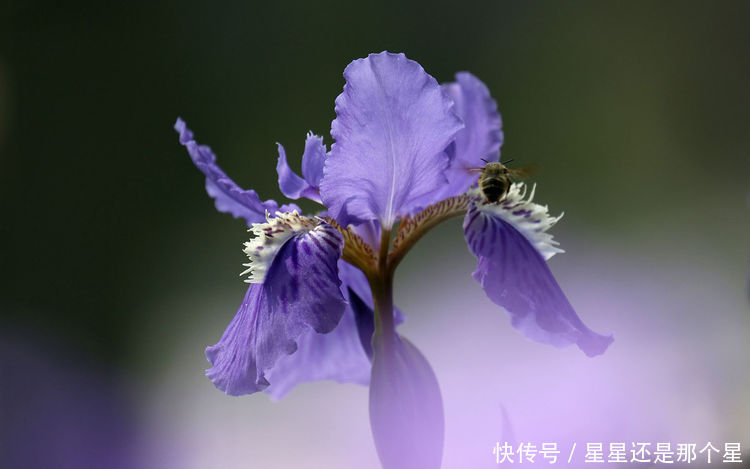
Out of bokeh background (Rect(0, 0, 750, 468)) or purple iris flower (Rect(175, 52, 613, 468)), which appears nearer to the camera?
purple iris flower (Rect(175, 52, 613, 468))

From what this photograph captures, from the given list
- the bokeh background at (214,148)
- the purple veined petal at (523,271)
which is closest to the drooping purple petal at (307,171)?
the purple veined petal at (523,271)

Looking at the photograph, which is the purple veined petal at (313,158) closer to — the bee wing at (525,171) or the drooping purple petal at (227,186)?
the drooping purple petal at (227,186)

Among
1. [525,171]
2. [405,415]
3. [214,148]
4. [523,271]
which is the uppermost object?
[214,148]

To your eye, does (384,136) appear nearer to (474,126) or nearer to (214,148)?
(474,126)

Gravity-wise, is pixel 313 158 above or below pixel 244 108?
below

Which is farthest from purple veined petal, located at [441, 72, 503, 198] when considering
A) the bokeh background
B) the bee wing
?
the bokeh background

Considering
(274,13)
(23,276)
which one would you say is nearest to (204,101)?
(274,13)

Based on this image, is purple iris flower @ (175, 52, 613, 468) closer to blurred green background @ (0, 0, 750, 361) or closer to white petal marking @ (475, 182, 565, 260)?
white petal marking @ (475, 182, 565, 260)

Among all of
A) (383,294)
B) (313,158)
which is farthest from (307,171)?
(383,294)
